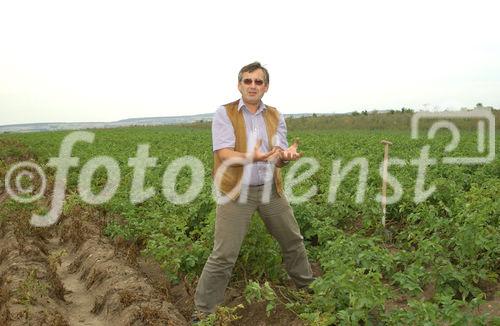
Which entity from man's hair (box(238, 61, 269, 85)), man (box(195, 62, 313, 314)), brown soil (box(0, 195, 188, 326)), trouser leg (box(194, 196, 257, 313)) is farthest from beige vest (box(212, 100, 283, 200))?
brown soil (box(0, 195, 188, 326))

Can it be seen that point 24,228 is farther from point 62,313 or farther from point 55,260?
point 62,313

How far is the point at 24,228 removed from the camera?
8.48 metres

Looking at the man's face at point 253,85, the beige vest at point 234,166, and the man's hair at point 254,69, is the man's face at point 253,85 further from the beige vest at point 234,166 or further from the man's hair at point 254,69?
the beige vest at point 234,166

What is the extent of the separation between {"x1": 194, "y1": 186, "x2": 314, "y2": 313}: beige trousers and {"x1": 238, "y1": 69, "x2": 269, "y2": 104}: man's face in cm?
72

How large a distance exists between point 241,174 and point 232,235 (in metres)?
0.48

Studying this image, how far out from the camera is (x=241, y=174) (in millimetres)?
4441

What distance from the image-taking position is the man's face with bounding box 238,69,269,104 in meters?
4.43

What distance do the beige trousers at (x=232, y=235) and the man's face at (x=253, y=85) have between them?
0.72m

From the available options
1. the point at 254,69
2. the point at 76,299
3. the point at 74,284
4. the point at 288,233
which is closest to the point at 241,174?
the point at 288,233

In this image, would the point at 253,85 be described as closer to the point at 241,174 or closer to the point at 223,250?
the point at 241,174

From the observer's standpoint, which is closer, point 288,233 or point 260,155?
point 260,155

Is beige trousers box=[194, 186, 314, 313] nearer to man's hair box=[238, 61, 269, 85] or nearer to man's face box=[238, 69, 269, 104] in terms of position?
man's face box=[238, 69, 269, 104]

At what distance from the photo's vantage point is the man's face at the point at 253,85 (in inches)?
175

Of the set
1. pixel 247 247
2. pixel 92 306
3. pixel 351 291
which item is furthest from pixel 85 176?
pixel 351 291
